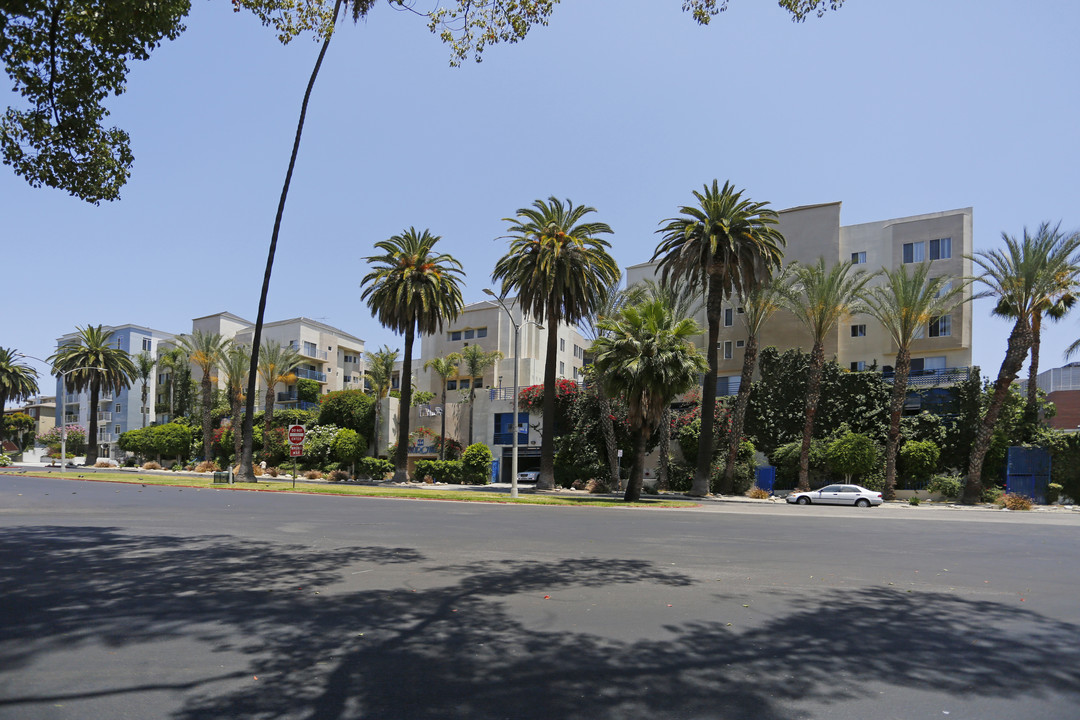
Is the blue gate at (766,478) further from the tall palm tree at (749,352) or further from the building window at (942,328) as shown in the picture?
the building window at (942,328)

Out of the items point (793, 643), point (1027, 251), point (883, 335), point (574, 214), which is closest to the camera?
point (793, 643)

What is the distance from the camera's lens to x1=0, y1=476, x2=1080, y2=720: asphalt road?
506 cm

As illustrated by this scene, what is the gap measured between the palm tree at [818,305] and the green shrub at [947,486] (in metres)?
6.56

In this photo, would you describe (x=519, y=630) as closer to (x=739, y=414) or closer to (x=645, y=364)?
(x=645, y=364)

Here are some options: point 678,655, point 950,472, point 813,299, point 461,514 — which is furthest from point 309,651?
point 950,472

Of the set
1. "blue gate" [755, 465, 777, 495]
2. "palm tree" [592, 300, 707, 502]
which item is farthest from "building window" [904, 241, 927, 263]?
"palm tree" [592, 300, 707, 502]

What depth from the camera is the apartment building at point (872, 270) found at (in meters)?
47.1

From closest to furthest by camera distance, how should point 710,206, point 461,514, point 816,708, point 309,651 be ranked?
point 816,708 < point 309,651 < point 461,514 < point 710,206

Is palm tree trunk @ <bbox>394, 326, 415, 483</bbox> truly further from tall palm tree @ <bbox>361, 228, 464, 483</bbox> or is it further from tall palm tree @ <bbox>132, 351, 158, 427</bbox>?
tall palm tree @ <bbox>132, 351, 158, 427</bbox>

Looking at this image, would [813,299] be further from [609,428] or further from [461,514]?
[461,514]

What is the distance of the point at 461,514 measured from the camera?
21.9m

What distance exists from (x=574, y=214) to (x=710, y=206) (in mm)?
7591

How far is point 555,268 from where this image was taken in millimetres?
40094

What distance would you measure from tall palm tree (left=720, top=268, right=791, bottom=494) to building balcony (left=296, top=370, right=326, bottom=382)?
52.5 meters
